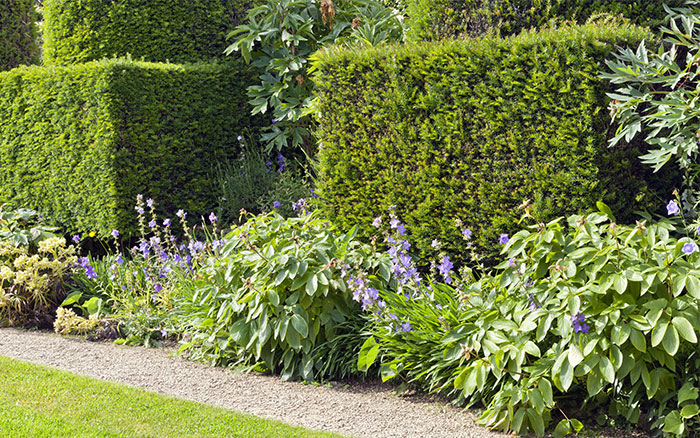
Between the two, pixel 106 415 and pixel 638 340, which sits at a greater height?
pixel 638 340

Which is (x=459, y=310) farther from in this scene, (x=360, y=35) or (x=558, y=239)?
(x=360, y=35)

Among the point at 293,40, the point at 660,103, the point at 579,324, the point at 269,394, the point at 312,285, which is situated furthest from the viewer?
the point at 293,40

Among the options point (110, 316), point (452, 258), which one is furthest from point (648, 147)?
point (110, 316)

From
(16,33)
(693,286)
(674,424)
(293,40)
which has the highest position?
(16,33)

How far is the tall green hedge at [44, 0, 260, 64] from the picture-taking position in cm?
768

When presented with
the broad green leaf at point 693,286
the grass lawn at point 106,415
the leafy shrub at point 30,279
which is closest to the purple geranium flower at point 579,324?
the broad green leaf at point 693,286

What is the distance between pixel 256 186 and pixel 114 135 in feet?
5.16

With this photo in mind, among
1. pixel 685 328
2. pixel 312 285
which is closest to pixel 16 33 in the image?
pixel 312 285

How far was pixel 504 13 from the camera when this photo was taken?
5434 millimetres

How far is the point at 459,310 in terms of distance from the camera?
4.36 m

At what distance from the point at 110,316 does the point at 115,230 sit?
950mm

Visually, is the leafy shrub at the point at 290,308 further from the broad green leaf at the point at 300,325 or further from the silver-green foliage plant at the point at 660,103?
the silver-green foliage plant at the point at 660,103

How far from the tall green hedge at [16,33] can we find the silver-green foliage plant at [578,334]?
8.55m

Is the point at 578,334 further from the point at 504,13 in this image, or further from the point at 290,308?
the point at 504,13
